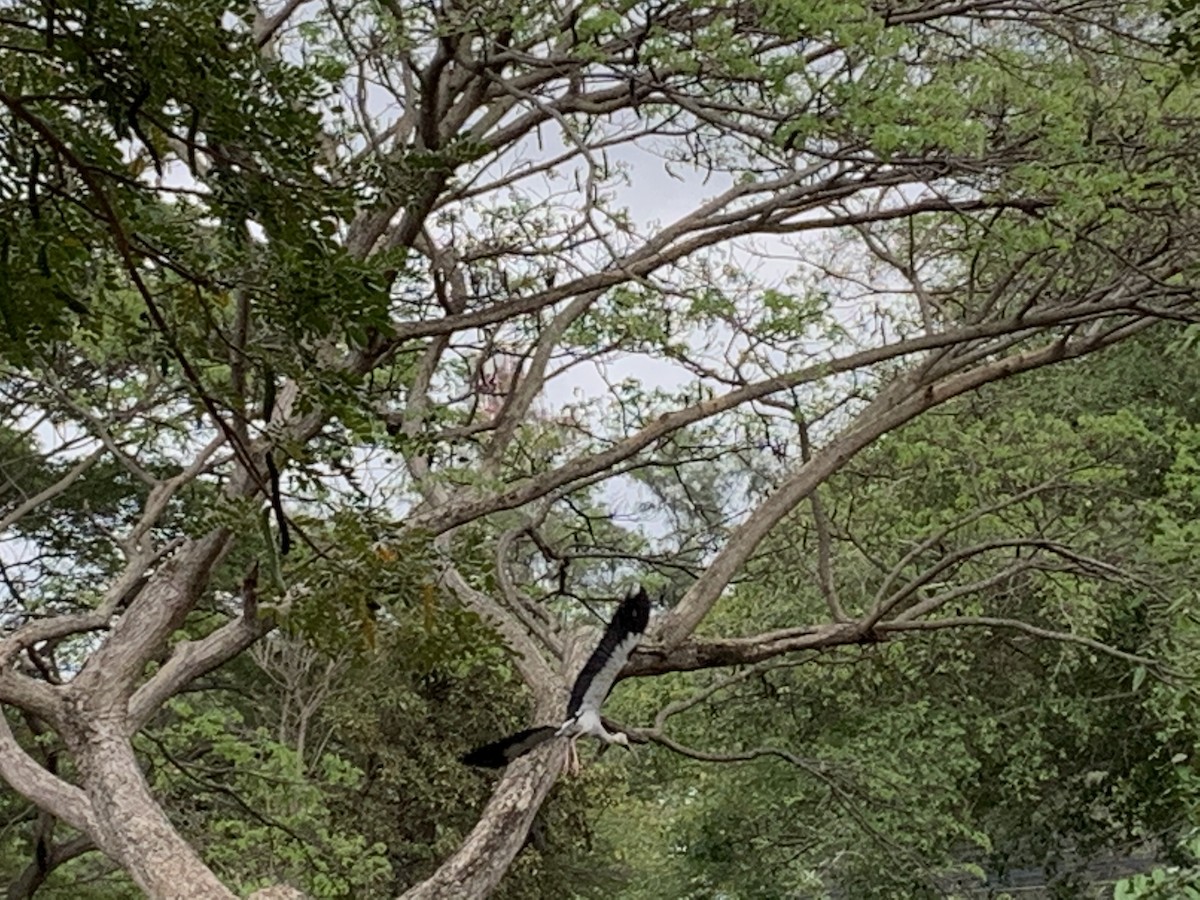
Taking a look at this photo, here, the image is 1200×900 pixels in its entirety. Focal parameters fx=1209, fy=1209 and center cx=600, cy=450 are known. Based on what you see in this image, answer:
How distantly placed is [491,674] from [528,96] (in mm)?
4664

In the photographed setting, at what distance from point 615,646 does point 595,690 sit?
0.32 meters

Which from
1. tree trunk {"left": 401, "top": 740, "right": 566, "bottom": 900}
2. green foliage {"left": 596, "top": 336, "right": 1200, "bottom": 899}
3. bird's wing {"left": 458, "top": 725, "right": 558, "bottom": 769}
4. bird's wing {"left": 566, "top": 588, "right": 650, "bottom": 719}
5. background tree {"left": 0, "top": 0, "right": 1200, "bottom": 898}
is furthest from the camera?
green foliage {"left": 596, "top": 336, "right": 1200, "bottom": 899}

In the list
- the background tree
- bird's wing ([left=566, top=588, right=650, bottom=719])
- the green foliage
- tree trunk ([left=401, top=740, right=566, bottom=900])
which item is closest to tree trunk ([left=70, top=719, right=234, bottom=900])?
the background tree

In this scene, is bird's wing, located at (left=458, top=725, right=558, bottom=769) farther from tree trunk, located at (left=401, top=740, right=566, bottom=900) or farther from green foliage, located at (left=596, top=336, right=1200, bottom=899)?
green foliage, located at (left=596, top=336, right=1200, bottom=899)

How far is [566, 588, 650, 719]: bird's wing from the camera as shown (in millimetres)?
2920

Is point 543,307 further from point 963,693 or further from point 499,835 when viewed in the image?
point 963,693

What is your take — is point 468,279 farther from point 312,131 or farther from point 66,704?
point 312,131

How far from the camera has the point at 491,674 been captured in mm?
7328

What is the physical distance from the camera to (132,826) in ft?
11.7

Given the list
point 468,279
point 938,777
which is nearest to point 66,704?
point 468,279

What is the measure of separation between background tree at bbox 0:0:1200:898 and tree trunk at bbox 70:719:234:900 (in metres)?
0.01

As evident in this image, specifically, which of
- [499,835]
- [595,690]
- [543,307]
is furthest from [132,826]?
[543,307]

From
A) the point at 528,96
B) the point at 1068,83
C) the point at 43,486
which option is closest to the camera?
the point at 528,96

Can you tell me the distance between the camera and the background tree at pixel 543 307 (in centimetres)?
201
